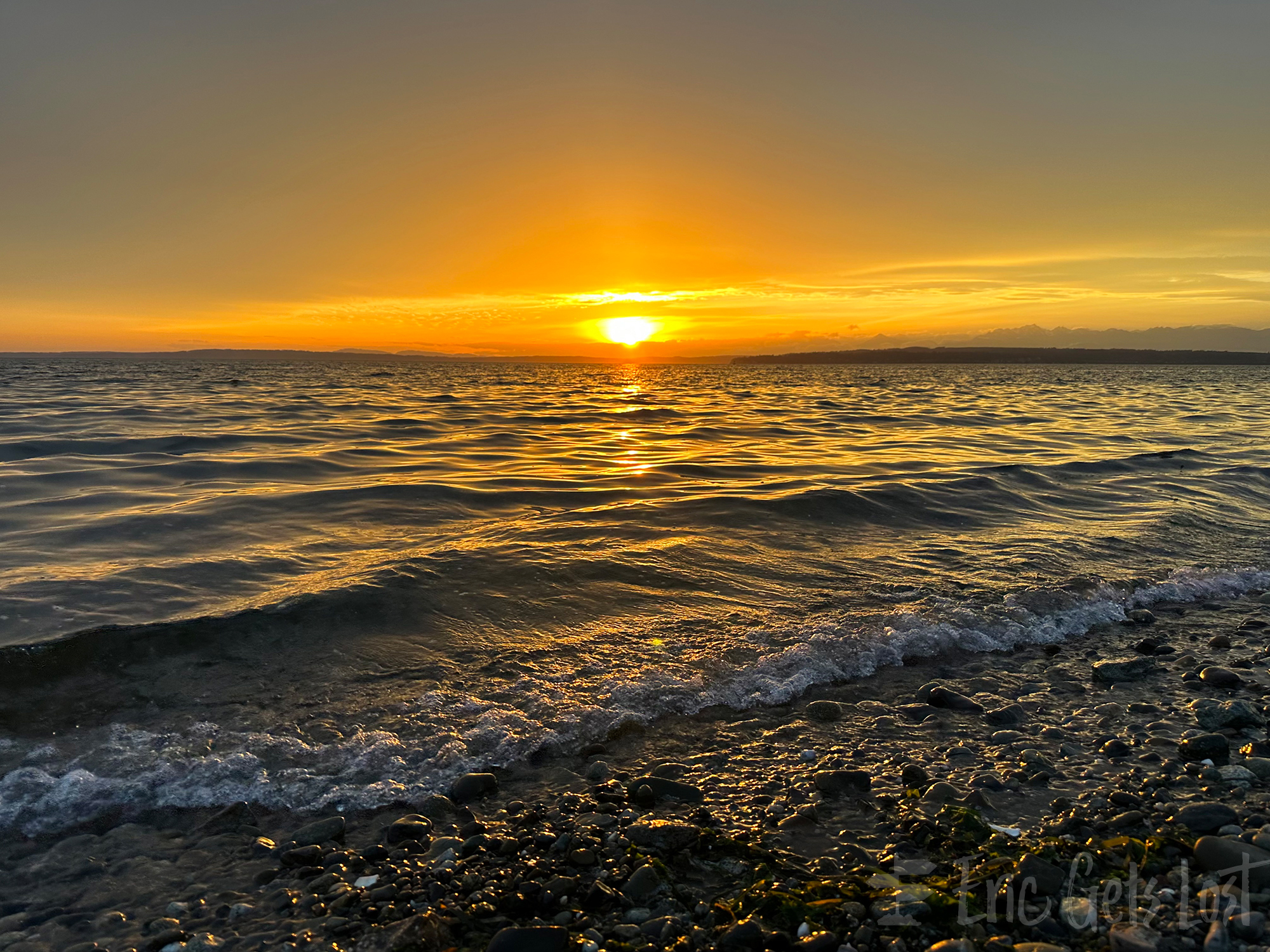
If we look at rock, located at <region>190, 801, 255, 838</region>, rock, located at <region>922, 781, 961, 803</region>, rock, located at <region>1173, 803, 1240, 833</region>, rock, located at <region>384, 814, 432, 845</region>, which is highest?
rock, located at <region>1173, 803, 1240, 833</region>

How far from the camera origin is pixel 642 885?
3.53 m

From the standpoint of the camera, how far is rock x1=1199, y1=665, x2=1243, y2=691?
5961mm

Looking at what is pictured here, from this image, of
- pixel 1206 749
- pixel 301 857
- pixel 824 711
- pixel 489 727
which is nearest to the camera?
pixel 301 857

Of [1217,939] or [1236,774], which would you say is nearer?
[1217,939]

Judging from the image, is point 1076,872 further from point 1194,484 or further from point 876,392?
point 876,392

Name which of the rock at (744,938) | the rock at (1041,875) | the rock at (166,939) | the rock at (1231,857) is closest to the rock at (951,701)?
the rock at (1231,857)

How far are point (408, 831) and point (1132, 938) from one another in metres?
3.74

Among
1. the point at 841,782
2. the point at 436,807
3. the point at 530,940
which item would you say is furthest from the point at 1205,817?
the point at 436,807

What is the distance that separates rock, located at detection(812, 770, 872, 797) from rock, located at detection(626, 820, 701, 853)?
989 millimetres

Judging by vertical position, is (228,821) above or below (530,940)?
below

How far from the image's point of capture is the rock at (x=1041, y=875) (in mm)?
3424

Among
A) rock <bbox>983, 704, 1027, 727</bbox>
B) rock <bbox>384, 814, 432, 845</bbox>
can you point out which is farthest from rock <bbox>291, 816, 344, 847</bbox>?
rock <bbox>983, 704, 1027, 727</bbox>

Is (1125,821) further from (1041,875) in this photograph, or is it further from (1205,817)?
(1041,875)

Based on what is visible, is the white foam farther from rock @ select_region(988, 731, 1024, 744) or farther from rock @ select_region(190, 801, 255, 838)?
rock @ select_region(988, 731, 1024, 744)
